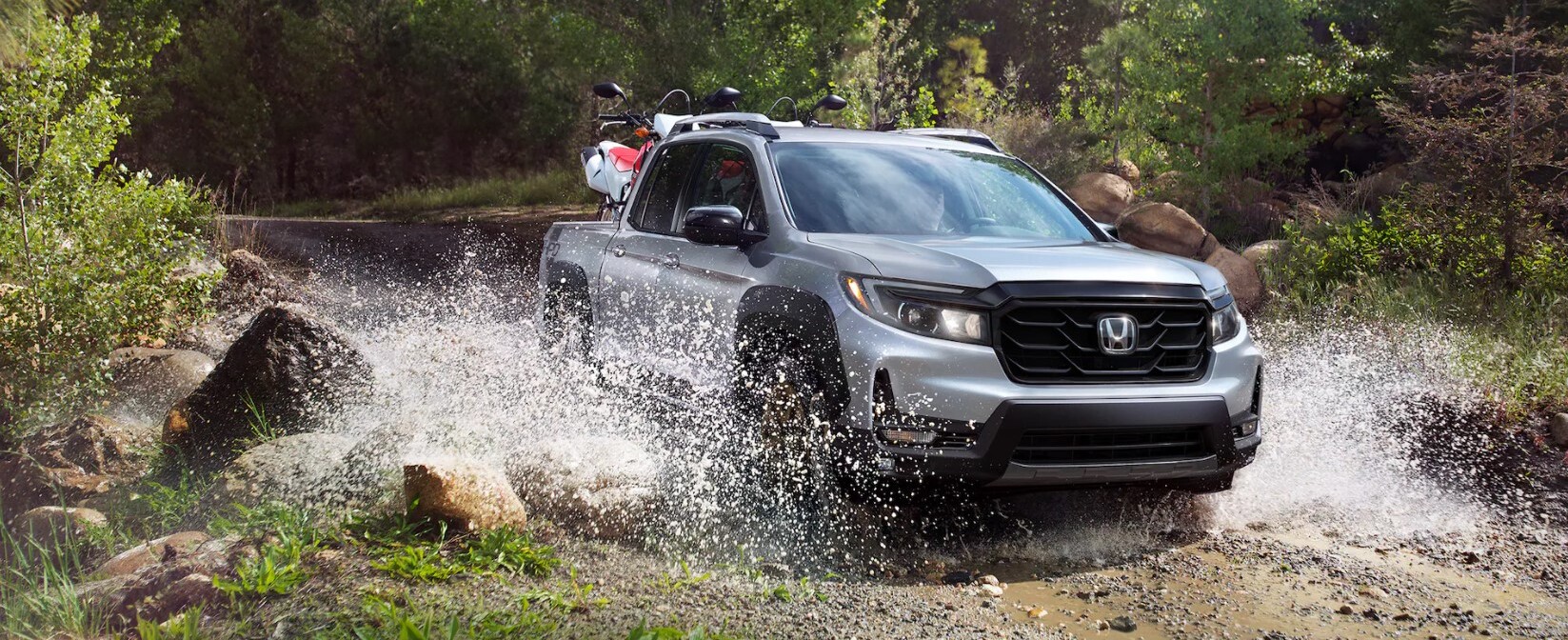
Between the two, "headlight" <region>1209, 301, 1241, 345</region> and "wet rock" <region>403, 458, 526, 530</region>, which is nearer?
"wet rock" <region>403, 458, 526, 530</region>

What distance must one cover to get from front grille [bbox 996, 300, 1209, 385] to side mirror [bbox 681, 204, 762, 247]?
1357 millimetres

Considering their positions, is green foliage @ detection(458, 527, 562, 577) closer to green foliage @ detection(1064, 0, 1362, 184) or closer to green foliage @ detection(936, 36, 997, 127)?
green foliage @ detection(1064, 0, 1362, 184)

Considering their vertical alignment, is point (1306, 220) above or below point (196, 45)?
below

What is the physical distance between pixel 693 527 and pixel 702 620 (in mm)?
1111

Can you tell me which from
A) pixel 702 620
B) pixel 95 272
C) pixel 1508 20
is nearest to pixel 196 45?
pixel 95 272

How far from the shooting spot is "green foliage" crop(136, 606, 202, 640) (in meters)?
4.01

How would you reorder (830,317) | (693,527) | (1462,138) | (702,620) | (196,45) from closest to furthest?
(702,620)
(830,317)
(693,527)
(1462,138)
(196,45)

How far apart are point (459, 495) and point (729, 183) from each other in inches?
83.6

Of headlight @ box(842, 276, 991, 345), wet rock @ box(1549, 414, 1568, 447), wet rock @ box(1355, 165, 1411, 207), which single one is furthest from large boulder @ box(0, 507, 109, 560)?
wet rock @ box(1355, 165, 1411, 207)

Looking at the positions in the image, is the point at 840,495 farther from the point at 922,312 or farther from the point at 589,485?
the point at 589,485

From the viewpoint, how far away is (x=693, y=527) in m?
5.44

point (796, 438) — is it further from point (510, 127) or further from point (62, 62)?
point (510, 127)

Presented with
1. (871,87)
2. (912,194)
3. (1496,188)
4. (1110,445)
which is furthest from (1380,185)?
(1110,445)

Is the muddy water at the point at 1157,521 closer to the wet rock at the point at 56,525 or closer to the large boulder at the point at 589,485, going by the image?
the large boulder at the point at 589,485
